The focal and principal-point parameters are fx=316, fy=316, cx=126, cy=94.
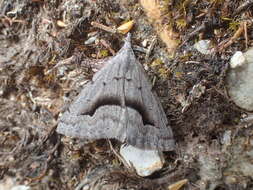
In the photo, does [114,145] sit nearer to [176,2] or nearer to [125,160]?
[125,160]

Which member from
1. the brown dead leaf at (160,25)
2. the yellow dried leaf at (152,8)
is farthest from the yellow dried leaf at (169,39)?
the yellow dried leaf at (152,8)

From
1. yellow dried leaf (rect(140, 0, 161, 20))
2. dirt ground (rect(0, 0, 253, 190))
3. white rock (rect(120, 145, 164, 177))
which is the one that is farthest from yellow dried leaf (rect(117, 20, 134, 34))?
white rock (rect(120, 145, 164, 177))

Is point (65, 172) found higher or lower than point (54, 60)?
lower

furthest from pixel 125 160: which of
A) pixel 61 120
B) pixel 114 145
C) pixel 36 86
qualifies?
pixel 36 86

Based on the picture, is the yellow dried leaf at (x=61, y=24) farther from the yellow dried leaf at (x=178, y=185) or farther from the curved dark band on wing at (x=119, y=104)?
the yellow dried leaf at (x=178, y=185)

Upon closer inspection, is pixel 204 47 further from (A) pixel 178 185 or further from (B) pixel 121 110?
(A) pixel 178 185

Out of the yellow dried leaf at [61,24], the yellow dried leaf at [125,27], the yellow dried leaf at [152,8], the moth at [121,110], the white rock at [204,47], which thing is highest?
the yellow dried leaf at [152,8]
